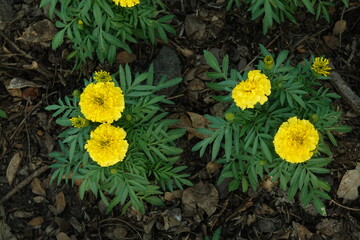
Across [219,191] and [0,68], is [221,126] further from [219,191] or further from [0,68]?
[0,68]

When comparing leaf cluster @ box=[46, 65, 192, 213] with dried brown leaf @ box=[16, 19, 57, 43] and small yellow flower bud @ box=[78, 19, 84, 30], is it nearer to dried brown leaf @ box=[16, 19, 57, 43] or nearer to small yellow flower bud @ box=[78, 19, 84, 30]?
small yellow flower bud @ box=[78, 19, 84, 30]

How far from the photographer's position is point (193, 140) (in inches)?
A: 153

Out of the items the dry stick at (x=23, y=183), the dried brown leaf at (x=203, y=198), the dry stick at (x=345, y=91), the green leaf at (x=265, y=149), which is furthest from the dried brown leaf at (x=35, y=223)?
the dry stick at (x=345, y=91)

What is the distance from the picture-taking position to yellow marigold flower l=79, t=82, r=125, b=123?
8.68ft

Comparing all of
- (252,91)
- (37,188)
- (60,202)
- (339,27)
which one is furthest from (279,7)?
(37,188)

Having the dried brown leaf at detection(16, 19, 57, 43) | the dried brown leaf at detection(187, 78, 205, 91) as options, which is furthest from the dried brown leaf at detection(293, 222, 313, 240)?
the dried brown leaf at detection(16, 19, 57, 43)

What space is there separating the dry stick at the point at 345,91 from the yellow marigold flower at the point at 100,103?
213 cm

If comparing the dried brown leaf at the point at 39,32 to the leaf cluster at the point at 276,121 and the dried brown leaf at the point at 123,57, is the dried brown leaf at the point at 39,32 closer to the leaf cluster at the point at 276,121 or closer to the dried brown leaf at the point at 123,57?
the dried brown leaf at the point at 123,57

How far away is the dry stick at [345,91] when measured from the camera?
3730 millimetres

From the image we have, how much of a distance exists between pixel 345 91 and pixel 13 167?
3.16m

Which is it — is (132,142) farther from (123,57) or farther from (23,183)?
(23,183)

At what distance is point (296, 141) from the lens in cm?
255

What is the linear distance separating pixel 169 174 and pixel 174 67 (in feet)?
3.78

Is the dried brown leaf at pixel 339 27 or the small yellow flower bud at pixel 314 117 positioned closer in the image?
the small yellow flower bud at pixel 314 117
